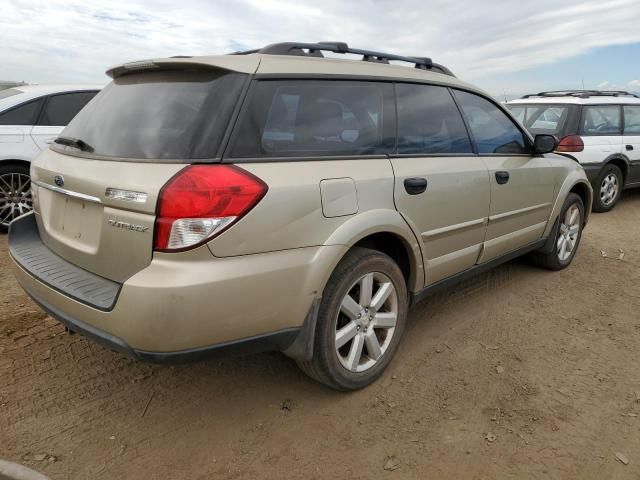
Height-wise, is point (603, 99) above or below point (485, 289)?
above

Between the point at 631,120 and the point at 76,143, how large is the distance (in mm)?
7669

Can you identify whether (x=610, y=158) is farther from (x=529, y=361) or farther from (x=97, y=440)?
(x=97, y=440)

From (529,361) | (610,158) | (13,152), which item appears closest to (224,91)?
(529,361)

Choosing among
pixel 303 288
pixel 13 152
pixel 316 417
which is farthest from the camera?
pixel 13 152

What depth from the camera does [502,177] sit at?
3.54 metres

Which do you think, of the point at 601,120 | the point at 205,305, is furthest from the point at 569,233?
the point at 205,305

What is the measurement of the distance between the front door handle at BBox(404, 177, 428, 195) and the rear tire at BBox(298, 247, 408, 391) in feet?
1.28

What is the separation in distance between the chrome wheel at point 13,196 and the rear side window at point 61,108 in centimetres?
69

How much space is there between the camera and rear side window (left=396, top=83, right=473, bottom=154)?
9.74ft

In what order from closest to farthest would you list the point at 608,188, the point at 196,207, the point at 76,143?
the point at 196,207 → the point at 76,143 → the point at 608,188

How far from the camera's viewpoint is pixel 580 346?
10.8 feet

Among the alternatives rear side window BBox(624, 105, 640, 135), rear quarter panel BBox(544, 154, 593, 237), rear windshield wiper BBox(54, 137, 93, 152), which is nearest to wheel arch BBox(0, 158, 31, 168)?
rear windshield wiper BBox(54, 137, 93, 152)

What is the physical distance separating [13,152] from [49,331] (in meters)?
3.02

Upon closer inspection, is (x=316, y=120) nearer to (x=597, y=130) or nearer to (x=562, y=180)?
(x=562, y=180)
